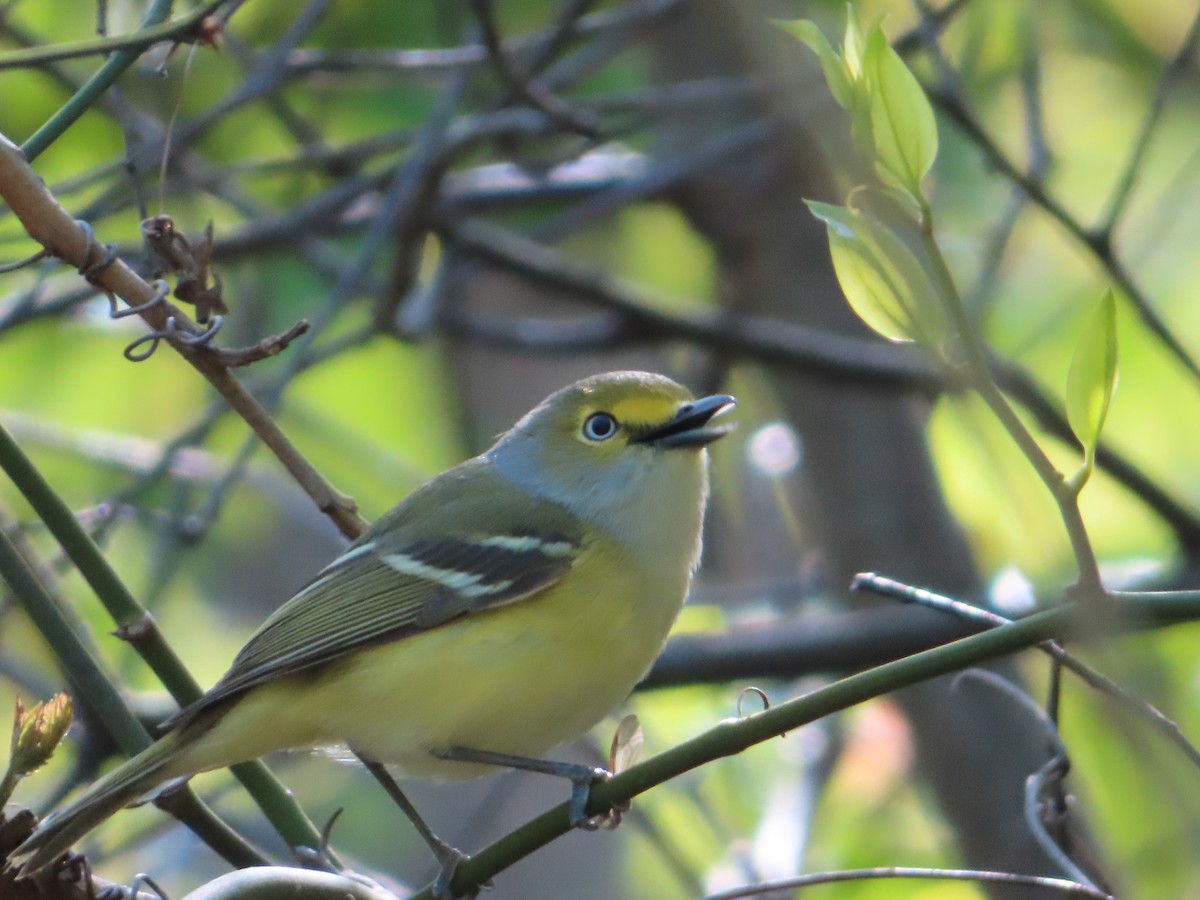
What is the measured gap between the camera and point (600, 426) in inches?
132

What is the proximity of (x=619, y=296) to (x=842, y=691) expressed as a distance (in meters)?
3.35

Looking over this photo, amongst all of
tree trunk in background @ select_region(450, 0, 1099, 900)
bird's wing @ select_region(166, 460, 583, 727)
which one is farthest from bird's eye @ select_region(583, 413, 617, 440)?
tree trunk in background @ select_region(450, 0, 1099, 900)

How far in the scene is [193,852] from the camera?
4.13m

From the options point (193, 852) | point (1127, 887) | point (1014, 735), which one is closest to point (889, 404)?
point (1014, 735)

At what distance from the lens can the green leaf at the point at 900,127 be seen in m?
1.35

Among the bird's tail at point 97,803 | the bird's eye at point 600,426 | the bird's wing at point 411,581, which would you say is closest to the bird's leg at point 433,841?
the bird's wing at point 411,581

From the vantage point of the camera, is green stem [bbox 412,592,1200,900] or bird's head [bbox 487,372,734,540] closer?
green stem [bbox 412,592,1200,900]

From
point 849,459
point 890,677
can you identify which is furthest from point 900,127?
point 849,459

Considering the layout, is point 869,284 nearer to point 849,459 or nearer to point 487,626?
point 487,626

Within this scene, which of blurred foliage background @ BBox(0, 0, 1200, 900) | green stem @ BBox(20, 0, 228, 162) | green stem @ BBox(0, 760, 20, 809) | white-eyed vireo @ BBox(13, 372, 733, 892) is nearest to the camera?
green stem @ BBox(0, 760, 20, 809)

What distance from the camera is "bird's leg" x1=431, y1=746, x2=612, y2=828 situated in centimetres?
179

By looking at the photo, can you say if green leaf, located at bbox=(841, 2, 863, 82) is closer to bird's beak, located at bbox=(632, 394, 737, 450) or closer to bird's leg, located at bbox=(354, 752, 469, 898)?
bird's leg, located at bbox=(354, 752, 469, 898)

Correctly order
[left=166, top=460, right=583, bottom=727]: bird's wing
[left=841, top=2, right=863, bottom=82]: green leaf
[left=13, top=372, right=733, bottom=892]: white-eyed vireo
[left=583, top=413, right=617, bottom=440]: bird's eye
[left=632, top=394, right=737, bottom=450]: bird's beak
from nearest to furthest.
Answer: [left=841, top=2, right=863, bottom=82]: green leaf < [left=13, top=372, right=733, bottom=892]: white-eyed vireo < [left=166, top=460, right=583, bottom=727]: bird's wing < [left=632, top=394, right=737, bottom=450]: bird's beak < [left=583, top=413, right=617, bottom=440]: bird's eye

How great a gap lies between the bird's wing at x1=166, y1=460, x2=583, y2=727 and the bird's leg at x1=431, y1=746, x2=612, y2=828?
0.87 ft
